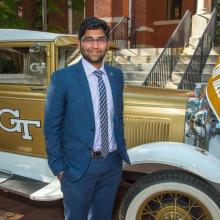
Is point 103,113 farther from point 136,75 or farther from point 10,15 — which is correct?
point 10,15

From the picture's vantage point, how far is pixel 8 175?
155 inches

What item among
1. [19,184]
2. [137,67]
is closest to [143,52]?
A: [137,67]

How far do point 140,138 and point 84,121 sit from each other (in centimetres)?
129

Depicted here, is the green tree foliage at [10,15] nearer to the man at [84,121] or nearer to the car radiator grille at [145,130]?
the car radiator grille at [145,130]

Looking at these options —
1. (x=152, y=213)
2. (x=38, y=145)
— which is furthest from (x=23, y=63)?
(x=152, y=213)

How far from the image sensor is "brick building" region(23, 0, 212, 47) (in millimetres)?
15094

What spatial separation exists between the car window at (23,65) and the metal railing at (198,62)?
11.3 feet

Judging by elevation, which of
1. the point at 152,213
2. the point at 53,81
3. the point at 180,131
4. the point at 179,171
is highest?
the point at 53,81

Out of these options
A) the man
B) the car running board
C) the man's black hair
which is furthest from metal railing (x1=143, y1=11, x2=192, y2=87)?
the man's black hair

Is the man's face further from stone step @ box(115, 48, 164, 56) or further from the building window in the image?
the building window

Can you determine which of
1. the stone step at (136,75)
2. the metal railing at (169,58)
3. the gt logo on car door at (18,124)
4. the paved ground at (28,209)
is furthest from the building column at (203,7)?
the gt logo on car door at (18,124)

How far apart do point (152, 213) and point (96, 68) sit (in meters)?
1.43

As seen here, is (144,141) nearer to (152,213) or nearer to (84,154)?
(152,213)

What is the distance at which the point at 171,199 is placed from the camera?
3.14m
